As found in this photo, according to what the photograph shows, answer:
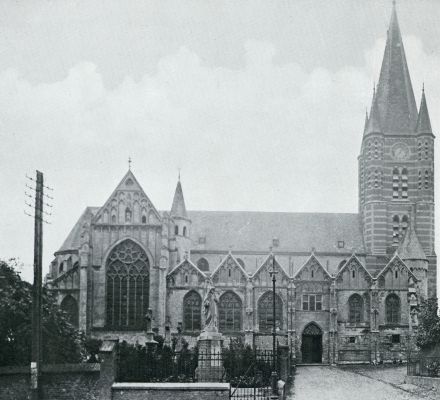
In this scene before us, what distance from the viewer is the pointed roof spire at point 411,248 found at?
5603 cm

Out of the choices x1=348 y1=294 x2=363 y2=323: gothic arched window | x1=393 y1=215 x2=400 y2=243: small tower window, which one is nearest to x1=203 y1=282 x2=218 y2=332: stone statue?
x1=348 y1=294 x2=363 y2=323: gothic arched window

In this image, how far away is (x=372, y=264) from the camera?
59.0 m

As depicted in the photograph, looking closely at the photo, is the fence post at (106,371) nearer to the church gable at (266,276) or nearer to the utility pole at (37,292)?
the utility pole at (37,292)

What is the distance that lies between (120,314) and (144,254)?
4897 millimetres

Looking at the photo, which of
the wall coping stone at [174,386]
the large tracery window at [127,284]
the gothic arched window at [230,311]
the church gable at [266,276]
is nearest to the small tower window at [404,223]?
the church gable at [266,276]

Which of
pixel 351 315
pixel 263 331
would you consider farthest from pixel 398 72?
pixel 263 331

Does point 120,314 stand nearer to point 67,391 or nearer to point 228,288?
point 228,288

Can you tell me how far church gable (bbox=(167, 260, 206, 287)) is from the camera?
51781mm

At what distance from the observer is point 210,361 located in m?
26.1

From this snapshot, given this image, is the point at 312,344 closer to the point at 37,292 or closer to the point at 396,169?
the point at 396,169

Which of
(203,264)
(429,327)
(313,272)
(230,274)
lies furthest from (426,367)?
(203,264)

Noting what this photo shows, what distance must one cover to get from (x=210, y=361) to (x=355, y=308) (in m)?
30.1

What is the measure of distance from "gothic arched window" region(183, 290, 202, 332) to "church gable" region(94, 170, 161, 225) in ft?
21.0

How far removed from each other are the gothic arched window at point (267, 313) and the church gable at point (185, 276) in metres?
5.28
